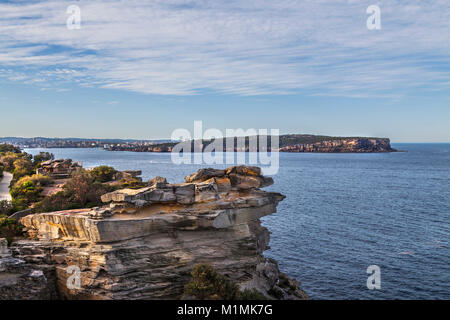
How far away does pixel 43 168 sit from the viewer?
63.8m

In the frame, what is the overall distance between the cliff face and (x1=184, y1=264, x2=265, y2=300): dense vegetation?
5.82 feet

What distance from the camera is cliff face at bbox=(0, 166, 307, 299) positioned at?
20.4m

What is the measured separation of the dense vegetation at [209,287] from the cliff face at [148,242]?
1.78 meters

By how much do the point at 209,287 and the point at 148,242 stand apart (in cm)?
435

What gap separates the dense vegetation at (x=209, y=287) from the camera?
19.5 meters

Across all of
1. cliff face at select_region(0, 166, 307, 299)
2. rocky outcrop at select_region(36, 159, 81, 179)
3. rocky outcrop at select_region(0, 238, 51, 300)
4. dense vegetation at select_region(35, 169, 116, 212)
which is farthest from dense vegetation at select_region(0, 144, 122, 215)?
rocky outcrop at select_region(0, 238, 51, 300)

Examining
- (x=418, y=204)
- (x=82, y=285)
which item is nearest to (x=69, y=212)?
(x=82, y=285)

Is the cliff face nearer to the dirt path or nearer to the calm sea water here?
the calm sea water

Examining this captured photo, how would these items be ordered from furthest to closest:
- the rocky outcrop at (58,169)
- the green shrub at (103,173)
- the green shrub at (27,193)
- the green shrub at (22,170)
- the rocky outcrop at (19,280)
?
1. the green shrub at (22,170)
2. the rocky outcrop at (58,169)
3. the green shrub at (103,173)
4. the green shrub at (27,193)
5. the rocky outcrop at (19,280)

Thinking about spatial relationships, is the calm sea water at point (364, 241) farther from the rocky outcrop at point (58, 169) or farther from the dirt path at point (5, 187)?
the dirt path at point (5, 187)

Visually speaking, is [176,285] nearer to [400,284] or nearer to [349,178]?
[400,284]

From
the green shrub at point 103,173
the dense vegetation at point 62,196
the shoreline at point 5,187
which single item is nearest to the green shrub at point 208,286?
the dense vegetation at point 62,196

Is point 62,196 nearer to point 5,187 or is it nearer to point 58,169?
point 5,187

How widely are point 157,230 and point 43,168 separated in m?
50.1
